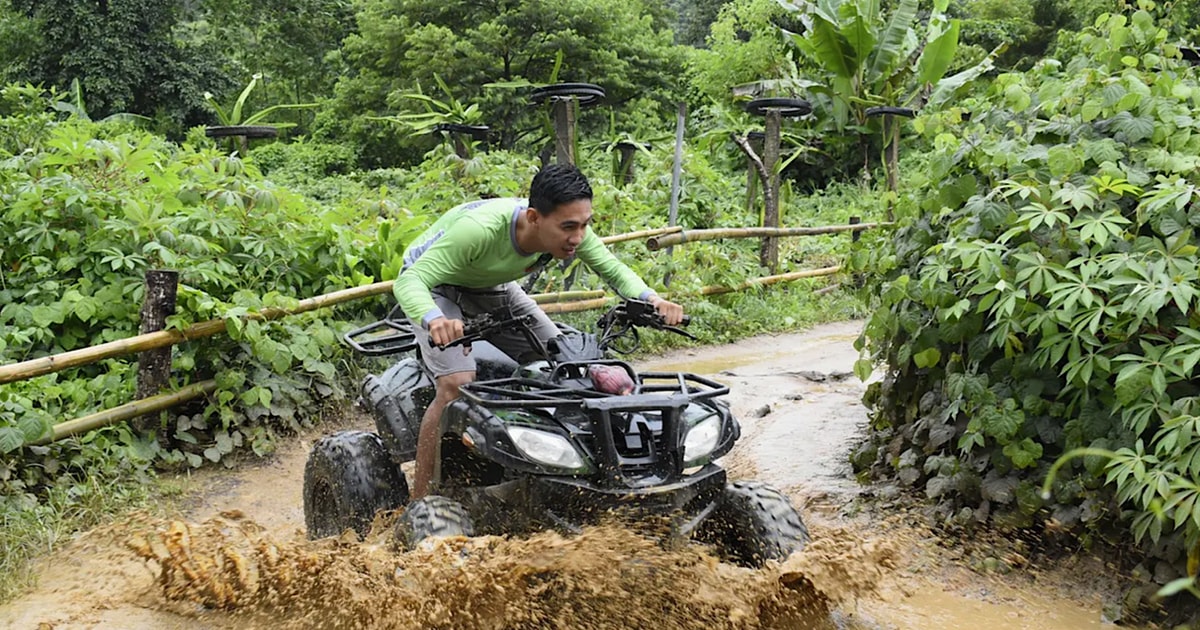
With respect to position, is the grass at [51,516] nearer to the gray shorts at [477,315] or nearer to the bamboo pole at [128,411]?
the bamboo pole at [128,411]

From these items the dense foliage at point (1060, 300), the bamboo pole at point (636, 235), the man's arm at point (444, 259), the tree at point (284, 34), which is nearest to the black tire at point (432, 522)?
the man's arm at point (444, 259)

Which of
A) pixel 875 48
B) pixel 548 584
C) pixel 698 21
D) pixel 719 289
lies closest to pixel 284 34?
pixel 698 21

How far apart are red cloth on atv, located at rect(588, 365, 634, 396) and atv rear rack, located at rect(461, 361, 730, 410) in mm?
20

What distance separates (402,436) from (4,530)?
165 centimetres

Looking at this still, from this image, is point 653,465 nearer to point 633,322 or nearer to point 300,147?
point 633,322

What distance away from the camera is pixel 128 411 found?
16.6ft

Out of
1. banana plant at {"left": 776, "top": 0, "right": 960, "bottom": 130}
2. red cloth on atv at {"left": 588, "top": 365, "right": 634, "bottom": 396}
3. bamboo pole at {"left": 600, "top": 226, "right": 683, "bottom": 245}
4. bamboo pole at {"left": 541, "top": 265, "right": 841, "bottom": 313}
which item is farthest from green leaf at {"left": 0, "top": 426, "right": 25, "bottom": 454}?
banana plant at {"left": 776, "top": 0, "right": 960, "bottom": 130}

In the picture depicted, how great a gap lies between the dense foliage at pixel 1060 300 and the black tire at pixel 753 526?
1042mm

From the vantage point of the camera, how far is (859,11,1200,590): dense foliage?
3.50m

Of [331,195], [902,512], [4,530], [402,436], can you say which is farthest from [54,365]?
[331,195]

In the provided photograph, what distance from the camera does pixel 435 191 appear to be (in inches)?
380

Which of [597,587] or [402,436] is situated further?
[402,436]

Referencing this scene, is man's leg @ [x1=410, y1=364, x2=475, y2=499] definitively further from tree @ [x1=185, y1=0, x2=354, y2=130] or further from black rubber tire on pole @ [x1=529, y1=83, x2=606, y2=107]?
tree @ [x1=185, y1=0, x2=354, y2=130]

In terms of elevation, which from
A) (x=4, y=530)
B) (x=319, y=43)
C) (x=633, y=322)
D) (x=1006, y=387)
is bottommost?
(x=4, y=530)
